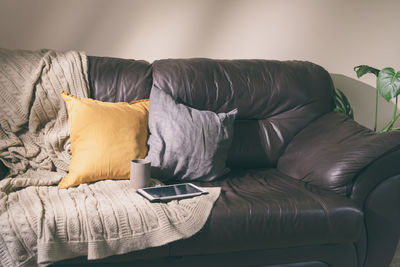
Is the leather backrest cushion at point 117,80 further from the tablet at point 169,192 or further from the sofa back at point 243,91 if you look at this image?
the tablet at point 169,192

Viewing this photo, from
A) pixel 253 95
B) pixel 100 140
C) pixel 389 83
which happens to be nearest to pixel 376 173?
pixel 253 95

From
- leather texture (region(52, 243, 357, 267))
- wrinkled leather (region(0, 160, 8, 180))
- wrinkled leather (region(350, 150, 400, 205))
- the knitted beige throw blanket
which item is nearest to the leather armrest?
wrinkled leather (region(350, 150, 400, 205))

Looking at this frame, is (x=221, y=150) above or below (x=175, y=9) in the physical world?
below

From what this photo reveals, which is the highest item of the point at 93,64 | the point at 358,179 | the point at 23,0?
the point at 23,0

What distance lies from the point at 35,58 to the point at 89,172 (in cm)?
66

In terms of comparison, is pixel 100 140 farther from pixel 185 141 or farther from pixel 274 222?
pixel 274 222

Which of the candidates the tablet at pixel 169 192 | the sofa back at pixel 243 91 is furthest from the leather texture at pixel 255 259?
the sofa back at pixel 243 91

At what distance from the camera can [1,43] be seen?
2.24m

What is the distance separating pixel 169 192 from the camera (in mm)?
1640

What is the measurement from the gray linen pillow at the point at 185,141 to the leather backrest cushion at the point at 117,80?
14cm

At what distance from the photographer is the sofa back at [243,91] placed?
6.79 ft

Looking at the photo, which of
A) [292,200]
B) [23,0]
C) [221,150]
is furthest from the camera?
[23,0]

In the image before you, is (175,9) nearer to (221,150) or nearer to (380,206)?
(221,150)

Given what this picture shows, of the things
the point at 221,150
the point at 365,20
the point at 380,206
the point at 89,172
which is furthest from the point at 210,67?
the point at 365,20
